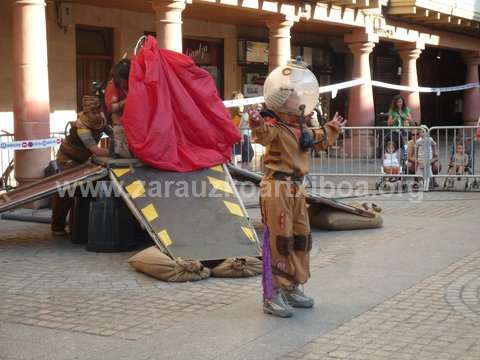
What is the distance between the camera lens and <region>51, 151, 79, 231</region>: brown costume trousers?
30.5 feet

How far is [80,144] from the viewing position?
925 cm

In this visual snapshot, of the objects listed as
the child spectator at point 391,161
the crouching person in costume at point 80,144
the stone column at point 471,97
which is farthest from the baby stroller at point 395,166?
the stone column at point 471,97

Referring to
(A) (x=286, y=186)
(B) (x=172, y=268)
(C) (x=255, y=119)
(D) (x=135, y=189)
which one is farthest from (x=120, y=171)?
(C) (x=255, y=119)

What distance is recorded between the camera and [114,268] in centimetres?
752

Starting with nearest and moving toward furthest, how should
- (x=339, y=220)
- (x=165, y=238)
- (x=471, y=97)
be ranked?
(x=165, y=238) < (x=339, y=220) < (x=471, y=97)

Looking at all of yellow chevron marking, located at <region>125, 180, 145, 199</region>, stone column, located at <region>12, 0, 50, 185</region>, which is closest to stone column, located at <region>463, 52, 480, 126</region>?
stone column, located at <region>12, 0, 50, 185</region>

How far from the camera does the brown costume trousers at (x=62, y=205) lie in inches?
365

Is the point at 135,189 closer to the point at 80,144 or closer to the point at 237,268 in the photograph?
the point at 237,268

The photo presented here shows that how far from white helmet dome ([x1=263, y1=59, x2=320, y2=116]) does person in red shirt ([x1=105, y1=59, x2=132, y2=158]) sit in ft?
9.86

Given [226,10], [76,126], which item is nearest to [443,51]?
[226,10]

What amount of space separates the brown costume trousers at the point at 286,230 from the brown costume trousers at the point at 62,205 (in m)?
3.95

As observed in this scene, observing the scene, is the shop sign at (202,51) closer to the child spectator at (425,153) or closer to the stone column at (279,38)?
the stone column at (279,38)

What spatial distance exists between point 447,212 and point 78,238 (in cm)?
530

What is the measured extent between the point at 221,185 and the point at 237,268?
1.36m
